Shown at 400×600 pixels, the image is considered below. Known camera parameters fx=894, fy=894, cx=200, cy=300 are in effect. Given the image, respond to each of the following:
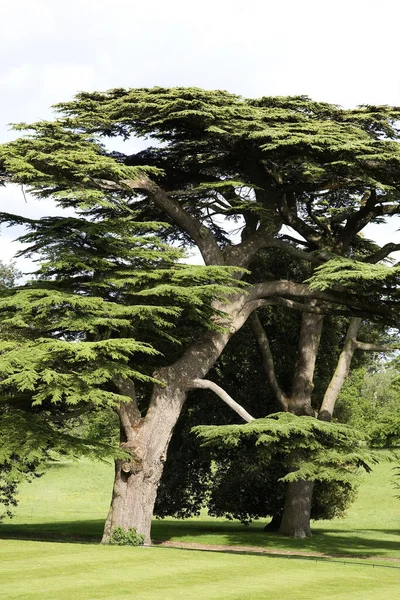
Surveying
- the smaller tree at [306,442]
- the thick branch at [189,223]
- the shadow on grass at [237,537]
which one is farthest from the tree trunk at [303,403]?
the smaller tree at [306,442]

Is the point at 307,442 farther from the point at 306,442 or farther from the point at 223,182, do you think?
the point at 223,182

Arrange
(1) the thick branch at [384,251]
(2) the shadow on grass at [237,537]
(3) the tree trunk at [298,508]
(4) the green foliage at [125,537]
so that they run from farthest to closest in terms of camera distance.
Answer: (3) the tree trunk at [298,508] → (1) the thick branch at [384,251] → (2) the shadow on grass at [237,537] → (4) the green foliage at [125,537]

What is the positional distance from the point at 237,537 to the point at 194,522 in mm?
11390

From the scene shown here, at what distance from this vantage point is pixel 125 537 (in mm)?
23719

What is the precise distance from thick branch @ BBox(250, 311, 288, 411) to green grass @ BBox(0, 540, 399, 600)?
11181mm

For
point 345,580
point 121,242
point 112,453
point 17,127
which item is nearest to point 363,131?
point 121,242

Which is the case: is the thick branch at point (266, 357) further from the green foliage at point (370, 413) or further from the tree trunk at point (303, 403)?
the green foliage at point (370, 413)

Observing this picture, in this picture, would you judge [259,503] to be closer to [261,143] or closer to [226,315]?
[226,315]

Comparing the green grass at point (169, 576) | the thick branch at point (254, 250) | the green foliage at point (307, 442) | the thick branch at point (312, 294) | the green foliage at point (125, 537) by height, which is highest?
the thick branch at point (254, 250)

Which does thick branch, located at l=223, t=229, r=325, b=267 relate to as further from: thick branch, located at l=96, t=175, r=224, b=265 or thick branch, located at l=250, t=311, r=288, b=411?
thick branch, located at l=250, t=311, r=288, b=411

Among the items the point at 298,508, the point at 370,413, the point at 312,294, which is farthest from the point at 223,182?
the point at 370,413

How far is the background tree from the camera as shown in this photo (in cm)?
2369

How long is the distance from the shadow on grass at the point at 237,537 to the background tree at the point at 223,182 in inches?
67.8

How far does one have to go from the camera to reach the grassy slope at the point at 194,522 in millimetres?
29078
